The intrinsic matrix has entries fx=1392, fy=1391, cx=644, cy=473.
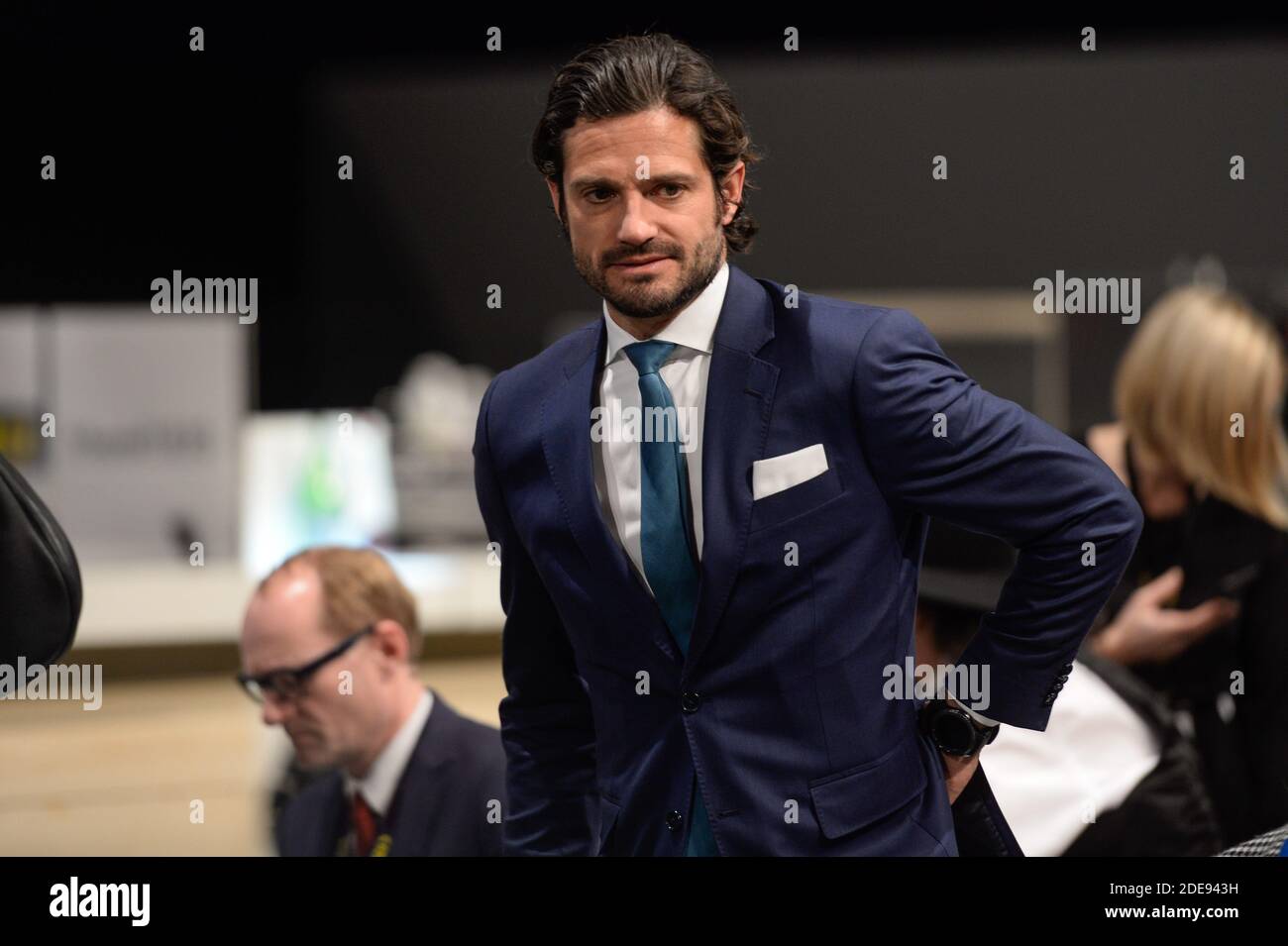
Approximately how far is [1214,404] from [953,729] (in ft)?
4.21

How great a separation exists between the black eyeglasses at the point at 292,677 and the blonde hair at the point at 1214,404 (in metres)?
1.54

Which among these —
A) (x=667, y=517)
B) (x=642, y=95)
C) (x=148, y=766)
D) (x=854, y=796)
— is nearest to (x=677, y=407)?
(x=667, y=517)

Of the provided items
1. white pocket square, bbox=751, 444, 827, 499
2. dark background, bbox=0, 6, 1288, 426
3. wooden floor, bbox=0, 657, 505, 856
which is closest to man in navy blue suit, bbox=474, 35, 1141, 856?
white pocket square, bbox=751, 444, 827, 499

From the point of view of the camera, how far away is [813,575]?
5.14ft

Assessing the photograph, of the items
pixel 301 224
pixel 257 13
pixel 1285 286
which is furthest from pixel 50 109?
pixel 1285 286

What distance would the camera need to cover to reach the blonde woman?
2.63m

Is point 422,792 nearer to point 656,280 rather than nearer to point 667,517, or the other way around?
point 667,517

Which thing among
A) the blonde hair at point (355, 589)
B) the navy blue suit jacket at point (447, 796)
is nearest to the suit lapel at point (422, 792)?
the navy blue suit jacket at point (447, 796)

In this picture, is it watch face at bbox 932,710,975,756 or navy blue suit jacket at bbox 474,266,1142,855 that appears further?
watch face at bbox 932,710,975,756

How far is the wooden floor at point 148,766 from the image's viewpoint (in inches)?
157

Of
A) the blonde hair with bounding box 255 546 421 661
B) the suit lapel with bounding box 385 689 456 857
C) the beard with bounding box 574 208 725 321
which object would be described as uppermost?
the beard with bounding box 574 208 725 321

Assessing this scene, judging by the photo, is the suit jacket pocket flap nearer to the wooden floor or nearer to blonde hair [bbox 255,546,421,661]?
blonde hair [bbox 255,546,421,661]

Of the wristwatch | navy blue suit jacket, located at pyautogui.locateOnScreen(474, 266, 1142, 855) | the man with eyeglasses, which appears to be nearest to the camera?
navy blue suit jacket, located at pyautogui.locateOnScreen(474, 266, 1142, 855)
